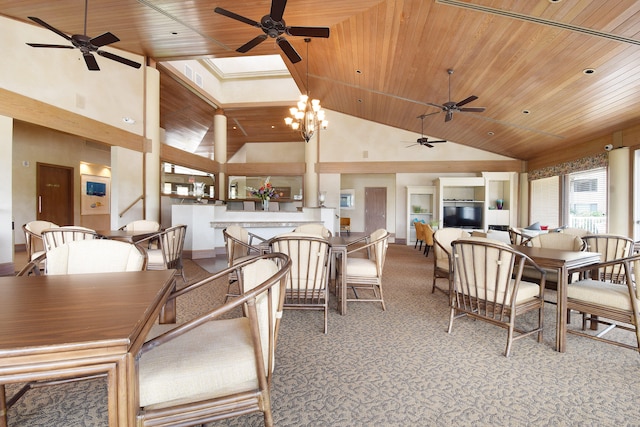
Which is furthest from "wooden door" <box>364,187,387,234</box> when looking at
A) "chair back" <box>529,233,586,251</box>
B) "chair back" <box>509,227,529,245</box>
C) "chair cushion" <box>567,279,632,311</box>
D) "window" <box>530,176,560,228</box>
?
"chair cushion" <box>567,279,632,311</box>

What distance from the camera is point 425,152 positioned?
30.1 feet

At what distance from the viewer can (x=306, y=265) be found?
8.51 ft

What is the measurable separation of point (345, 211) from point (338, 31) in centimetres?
734

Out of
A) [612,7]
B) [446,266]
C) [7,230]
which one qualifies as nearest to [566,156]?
[612,7]

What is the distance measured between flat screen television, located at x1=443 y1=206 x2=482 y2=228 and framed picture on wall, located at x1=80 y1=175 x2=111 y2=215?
10.4m

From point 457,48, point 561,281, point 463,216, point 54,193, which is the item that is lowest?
point 561,281

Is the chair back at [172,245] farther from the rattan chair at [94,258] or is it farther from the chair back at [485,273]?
the chair back at [485,273]

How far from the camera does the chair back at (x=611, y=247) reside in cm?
301

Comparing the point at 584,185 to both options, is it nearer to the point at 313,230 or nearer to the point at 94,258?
the point at 313,230

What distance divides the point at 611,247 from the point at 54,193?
1083 centimetres

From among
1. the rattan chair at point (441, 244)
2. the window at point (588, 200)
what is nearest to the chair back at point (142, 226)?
the rattan chair at point (441, 244)

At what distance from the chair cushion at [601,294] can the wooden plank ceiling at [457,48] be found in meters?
2.75

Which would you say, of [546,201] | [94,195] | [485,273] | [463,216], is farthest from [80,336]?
[94,195]

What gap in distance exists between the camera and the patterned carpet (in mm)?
1528
